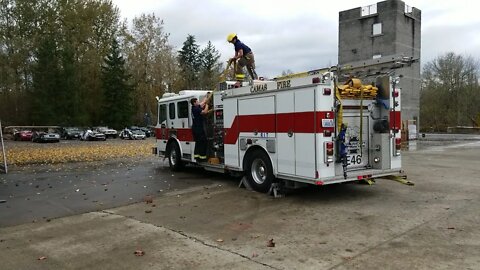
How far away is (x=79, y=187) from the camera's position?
11953 millimetres

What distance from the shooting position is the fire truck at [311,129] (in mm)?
8758

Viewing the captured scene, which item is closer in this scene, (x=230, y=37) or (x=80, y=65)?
(x=230, y=37)

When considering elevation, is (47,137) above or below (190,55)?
below

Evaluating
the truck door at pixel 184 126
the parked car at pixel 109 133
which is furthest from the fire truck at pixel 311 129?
the parked car at pixel 109 133

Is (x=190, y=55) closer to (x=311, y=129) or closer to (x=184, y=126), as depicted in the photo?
(x=184, y=126)

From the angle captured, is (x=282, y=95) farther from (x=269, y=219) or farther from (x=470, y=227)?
(x=470, y=227)

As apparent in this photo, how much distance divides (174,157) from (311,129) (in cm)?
728

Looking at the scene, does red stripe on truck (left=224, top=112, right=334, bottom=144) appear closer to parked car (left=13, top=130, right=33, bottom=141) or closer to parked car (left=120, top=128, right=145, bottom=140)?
parked car (left=120, top=128, right=145, bottom=140)

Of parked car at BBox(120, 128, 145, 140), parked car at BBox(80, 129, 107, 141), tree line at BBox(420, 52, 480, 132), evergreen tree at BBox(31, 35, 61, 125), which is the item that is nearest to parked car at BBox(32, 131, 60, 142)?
parked car at BBox(80, 129, 107, 141)

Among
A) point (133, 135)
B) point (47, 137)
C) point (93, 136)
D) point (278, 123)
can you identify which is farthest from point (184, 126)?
point (133, 135)

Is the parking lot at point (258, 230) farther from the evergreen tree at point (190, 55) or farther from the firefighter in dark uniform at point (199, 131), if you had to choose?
the evergreen tree at point (190, 55)

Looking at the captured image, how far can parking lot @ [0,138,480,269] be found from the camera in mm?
5664

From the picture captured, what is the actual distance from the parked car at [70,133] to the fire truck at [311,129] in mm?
41448

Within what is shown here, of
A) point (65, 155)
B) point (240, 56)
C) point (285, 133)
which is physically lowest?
point (65, 155)
